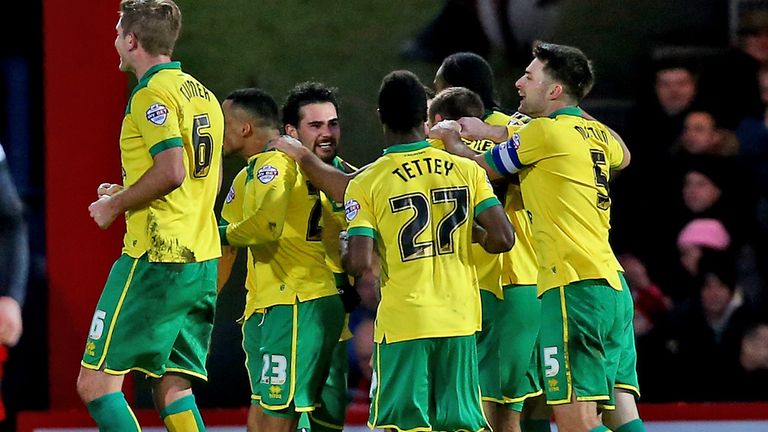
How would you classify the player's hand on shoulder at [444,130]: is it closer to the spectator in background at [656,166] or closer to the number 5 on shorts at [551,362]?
the number 5 on shorts at [551,362]

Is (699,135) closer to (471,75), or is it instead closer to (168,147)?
(471,75)

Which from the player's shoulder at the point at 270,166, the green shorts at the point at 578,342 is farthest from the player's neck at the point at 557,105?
the player's shoulder at the point at 270,166

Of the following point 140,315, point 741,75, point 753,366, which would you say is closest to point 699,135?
point 741,75

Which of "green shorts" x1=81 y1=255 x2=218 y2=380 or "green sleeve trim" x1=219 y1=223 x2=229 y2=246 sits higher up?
"green sleeve trim" x1=219 y1=223 x2=229 y2=246

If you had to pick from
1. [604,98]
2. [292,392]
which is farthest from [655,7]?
[292,392]

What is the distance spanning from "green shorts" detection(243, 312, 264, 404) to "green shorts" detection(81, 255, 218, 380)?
691 millimetres

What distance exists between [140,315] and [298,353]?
0.78 metres

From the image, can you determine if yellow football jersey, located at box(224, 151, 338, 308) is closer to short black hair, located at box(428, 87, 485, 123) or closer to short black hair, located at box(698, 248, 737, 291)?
short black hair, located at box(428, 87, 485, 123)

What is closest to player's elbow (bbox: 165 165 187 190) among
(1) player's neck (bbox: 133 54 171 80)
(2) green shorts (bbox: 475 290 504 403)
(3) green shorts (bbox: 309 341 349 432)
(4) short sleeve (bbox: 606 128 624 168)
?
(1) player's neck (bbox: 133 54 171 80)

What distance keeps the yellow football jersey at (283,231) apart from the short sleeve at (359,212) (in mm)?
790

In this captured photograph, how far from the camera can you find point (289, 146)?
5.82 metres

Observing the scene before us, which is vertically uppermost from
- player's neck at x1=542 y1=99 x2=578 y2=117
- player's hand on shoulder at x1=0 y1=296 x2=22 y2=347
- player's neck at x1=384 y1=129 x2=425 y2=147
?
player's neck at x1=542 y1=99 x2=578 y2=117

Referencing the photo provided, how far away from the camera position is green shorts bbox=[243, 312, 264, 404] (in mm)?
6160

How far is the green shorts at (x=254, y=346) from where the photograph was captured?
243 inches
